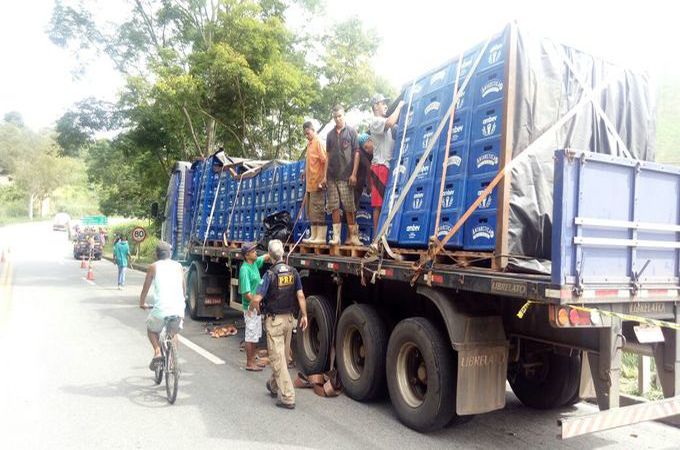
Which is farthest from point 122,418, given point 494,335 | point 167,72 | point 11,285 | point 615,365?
point 11,285

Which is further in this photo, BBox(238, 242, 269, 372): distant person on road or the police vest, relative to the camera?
BBox(238, 242, 269, 372): distant person on road

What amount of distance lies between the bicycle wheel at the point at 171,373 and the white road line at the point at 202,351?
170 cm

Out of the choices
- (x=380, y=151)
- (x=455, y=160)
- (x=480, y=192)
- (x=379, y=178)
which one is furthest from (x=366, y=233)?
(x=480, y=192)

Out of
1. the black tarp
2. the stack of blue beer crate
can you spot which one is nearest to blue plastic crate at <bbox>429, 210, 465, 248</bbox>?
the stack of blue beer crate

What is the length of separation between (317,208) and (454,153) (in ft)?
9.08

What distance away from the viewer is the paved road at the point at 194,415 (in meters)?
4.71

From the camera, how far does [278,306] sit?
5.85 meters

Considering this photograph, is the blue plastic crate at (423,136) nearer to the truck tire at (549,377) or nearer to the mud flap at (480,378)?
the mud flap at (480,378)

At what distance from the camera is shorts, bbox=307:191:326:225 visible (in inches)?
290

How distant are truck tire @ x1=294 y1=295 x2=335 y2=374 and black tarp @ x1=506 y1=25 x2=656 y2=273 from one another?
9.89 feet

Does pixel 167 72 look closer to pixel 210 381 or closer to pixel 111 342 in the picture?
pixel 111 342

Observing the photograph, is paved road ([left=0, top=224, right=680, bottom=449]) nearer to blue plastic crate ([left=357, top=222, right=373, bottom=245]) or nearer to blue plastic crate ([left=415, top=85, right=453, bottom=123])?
blue plastic crate ([left=357, top=222, right=373, bottom=245])

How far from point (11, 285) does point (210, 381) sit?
1290 centimetres

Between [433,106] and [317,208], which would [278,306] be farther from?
[433,106]
